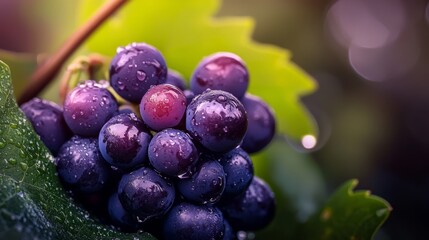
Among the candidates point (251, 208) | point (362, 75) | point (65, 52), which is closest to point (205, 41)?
point (65, 52)

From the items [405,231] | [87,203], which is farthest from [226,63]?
[405,231]

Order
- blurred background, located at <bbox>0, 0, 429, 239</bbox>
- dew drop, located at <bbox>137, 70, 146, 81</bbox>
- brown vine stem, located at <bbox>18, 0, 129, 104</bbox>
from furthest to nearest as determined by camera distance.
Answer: blurred background, located at <bbox>0, 0, 429, 239</bbox> < brown vine stem, located at <bbox>18, 0, 129, 104</bbox> < dew drop, located at <bbox>137, 70, 146, 81</bbox>

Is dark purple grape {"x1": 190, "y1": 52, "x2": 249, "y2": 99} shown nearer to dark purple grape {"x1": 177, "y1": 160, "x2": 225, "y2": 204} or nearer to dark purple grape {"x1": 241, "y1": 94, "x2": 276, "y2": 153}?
dark purple grape {"x1": 241, "y1": 94, "x2": 276, "y2": 153}

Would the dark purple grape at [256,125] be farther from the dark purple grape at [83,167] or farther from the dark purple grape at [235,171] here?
the dark purple grape at [83,167]

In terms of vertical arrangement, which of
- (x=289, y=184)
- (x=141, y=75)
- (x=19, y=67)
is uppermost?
(x=141, y=75)

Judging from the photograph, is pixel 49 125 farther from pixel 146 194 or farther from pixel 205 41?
pixel 205 41

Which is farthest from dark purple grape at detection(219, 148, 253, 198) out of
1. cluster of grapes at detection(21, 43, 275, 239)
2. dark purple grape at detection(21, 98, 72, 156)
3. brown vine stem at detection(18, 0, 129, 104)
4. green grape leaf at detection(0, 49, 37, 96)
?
green grape leaf at detection(0, 49, 37, 96)

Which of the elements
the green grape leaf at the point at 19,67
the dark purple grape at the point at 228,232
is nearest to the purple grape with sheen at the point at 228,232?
the dark purple grape at the point at 228,232
